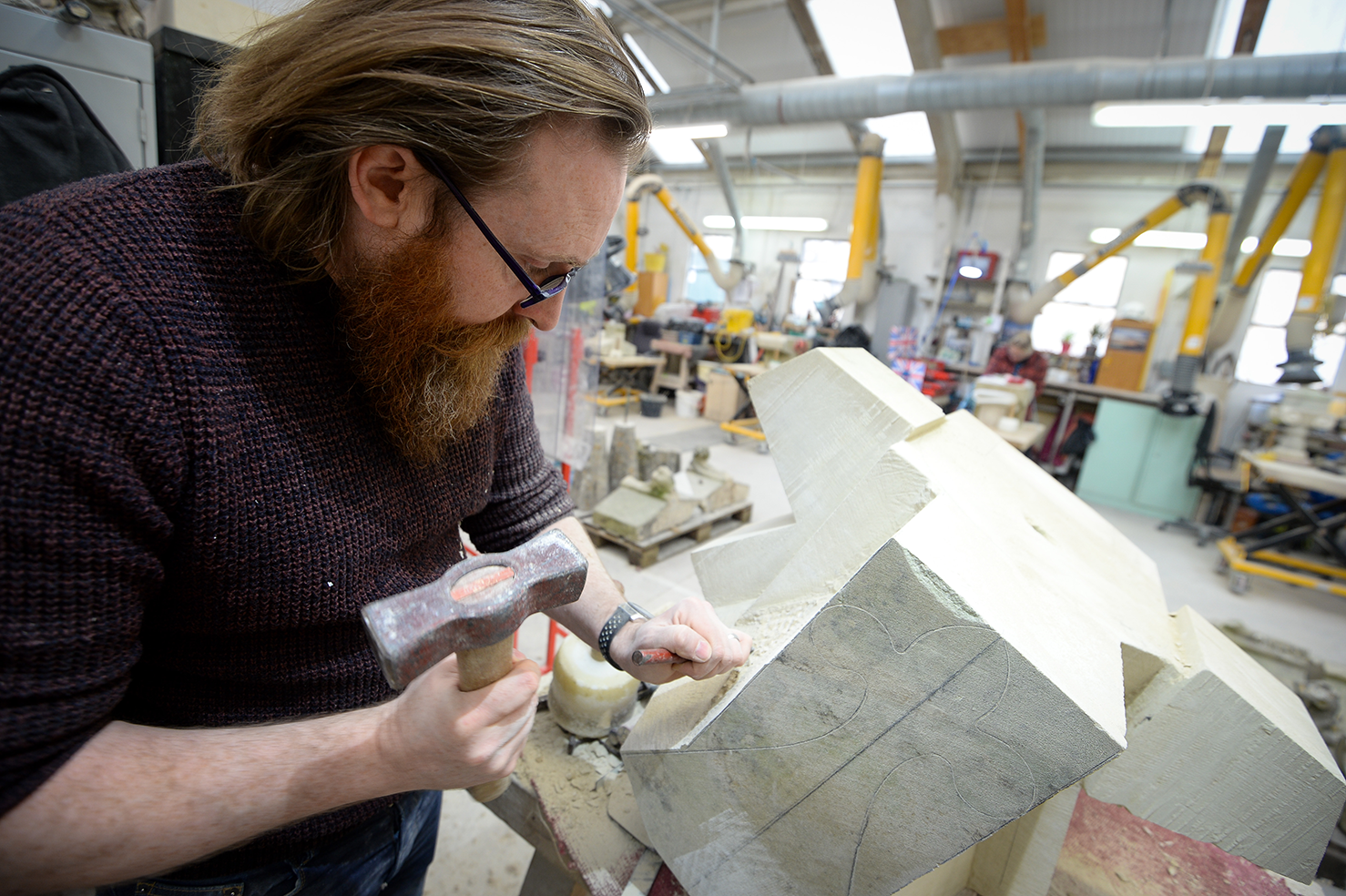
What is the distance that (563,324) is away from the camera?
3156 millimetres

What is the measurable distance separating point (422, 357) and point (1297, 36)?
9634 mm

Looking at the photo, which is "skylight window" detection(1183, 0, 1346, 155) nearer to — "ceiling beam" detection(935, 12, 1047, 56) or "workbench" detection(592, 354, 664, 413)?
"ceiling beam" detection(935, 12, 1047, 56)

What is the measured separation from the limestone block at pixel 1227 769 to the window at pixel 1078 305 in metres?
9.42

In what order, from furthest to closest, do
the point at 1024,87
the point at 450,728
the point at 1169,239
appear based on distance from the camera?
the point at 1169,239 < the point at 1024,87 < the point at 450,728

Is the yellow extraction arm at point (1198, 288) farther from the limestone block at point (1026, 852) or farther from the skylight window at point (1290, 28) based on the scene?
the limestone block at point (1026, 852)

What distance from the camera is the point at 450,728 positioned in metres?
0.65

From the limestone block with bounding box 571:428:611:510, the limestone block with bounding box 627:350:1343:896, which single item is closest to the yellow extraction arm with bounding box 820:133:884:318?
the limestone block with bounding box 571:428:611:510

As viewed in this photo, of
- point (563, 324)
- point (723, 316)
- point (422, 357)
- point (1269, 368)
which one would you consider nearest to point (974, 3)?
point (723, 316)

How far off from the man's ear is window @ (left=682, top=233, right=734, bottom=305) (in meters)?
13.2

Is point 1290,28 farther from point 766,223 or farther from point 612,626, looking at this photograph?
point 612,626

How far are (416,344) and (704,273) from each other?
45.4ft

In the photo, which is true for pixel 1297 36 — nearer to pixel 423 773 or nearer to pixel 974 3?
pixel 974 3

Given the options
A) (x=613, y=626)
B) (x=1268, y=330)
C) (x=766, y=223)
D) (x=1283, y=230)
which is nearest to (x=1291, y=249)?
(x=1268, y=330)

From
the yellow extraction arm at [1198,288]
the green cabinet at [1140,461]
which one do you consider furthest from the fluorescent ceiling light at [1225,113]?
the green cabinet at [1140,461]
